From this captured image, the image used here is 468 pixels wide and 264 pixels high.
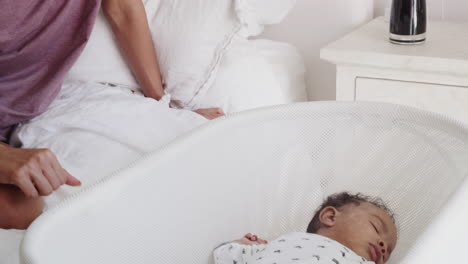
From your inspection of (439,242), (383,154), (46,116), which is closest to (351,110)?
(383,154)

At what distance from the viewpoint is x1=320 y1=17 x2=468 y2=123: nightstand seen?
4.25ft

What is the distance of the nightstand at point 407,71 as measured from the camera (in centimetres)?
129

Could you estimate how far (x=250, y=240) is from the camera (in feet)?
3.70

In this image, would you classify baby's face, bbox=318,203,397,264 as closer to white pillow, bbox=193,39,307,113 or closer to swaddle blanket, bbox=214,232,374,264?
swaddle blanket, bbox=214,232,374,264

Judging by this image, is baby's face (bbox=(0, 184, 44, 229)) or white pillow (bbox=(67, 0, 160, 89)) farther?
white pillow (bbox=(67, 0, 160, 89))

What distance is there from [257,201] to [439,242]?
1.61ft

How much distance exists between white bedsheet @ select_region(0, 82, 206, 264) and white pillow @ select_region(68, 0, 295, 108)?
112mm

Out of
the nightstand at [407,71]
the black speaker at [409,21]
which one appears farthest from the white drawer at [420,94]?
the black speaker at [409,21]

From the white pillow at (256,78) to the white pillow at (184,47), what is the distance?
30 millimetres

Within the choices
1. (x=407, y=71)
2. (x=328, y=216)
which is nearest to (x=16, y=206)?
(x=328, y=216)

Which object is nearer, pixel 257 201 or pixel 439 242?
pixel 439 242

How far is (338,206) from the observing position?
42.9 inches

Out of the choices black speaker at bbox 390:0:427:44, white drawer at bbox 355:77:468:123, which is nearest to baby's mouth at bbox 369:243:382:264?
white drawer at bbox 355:77:468:123

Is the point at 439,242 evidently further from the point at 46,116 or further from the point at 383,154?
the point at 46,116
